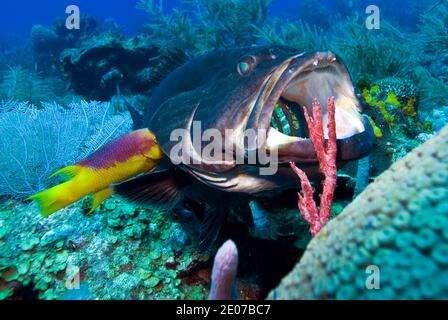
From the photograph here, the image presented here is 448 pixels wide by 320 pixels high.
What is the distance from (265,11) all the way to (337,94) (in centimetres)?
718

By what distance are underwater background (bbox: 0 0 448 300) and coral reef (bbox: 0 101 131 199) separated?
16 mm

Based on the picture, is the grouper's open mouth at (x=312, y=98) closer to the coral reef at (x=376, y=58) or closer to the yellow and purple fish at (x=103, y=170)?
the yellow and purple fish at (x=103, y=170)

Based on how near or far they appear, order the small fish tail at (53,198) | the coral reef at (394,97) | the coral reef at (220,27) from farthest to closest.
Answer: the coral reef at (220,27) < the coral reef at (394,97) < the small fish tail at (53,198)

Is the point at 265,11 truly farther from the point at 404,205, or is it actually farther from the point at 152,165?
the point at 404,205

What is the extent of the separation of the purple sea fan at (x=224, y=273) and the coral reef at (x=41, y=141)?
311cm

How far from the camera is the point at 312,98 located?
2047 mm

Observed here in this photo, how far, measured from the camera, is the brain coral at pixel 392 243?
80cm

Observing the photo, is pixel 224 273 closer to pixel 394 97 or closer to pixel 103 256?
pixel 103 256

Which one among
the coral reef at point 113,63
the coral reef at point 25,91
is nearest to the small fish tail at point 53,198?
the coral reef at point 113,63

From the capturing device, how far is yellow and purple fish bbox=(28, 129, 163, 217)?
7.11 ft

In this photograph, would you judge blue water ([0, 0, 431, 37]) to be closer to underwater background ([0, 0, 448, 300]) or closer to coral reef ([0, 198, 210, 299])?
underwater background ([0, 0, 448, 300])

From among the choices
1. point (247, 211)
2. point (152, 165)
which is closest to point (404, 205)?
point (247, 211)

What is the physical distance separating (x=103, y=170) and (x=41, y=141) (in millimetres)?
2077

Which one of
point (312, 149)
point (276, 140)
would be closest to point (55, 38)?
point (276, 140)
